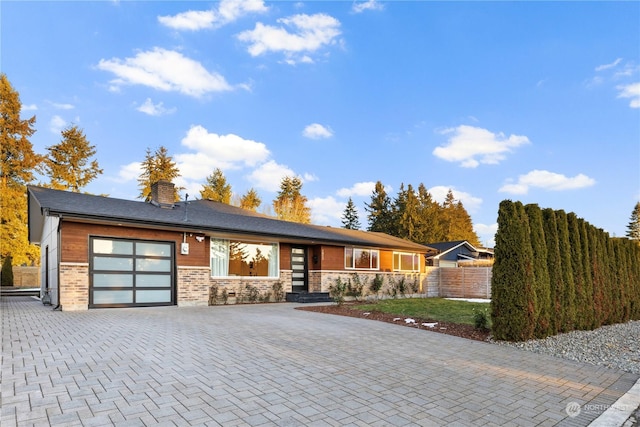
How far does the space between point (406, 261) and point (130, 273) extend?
47.1 ft

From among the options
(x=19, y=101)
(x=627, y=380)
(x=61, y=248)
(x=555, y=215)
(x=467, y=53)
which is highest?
(x=19, y=101)

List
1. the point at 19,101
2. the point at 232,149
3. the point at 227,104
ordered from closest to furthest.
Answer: the point at 227,104 → the point at 19,101 → the point at 232,149

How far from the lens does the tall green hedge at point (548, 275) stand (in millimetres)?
7094

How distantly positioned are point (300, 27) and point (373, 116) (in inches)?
243

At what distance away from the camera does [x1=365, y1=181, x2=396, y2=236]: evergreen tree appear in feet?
142

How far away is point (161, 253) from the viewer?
12.0m

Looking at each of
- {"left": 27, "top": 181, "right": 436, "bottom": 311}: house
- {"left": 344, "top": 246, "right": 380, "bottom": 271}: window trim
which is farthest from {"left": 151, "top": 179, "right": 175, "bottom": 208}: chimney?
{"left": 344, "top": 246, "right": 380, "bottom": 271}: window trim

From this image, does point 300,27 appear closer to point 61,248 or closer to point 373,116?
point 373,116

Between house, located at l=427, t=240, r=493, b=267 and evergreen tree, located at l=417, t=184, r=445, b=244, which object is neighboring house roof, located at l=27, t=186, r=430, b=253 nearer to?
house, located at l=427, t=240, r=493, b=267

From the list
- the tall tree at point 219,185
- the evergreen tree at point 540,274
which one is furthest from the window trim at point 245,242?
the tall tree at point 219,185

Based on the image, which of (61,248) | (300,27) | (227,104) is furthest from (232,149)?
(61,248)

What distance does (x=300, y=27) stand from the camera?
42.6ft

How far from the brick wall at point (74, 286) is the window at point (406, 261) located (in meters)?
14.4

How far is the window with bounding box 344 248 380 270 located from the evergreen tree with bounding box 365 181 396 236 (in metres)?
24.3
